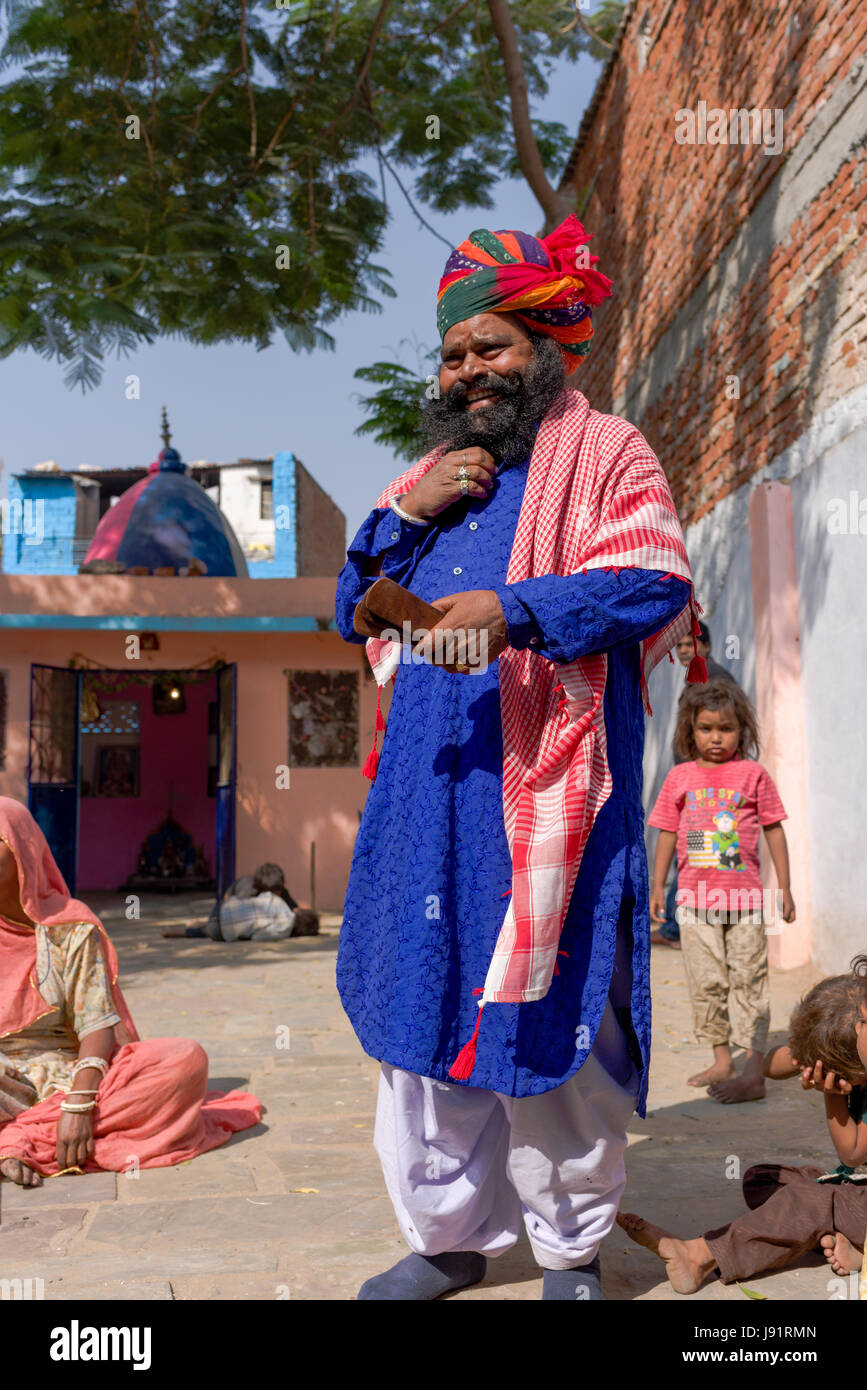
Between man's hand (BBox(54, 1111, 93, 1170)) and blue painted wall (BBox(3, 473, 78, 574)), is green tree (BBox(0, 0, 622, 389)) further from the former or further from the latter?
blue painted wall (BBox(3, 473, 78, 574))

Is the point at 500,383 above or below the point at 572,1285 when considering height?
above

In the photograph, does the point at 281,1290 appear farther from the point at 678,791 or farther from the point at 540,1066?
the point at 678,791

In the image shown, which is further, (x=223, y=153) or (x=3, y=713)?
(x=3, y=713)

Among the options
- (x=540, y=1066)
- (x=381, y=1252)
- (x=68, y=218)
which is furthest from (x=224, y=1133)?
(x=68, y=218)

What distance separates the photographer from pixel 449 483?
2338 millimetres

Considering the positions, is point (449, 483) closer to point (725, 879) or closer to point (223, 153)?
point (725, 879)

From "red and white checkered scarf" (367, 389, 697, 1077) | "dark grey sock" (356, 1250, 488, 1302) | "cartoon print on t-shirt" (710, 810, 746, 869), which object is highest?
"red and white checkered scarf" (367, 389, 697, 1077)

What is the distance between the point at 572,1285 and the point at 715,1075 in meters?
2.32

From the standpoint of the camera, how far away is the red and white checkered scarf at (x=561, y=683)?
205 centimetres

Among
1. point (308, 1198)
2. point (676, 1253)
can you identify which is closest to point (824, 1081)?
point (676, 1253)

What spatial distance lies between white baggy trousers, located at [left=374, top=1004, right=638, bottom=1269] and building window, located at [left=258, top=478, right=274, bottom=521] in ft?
68.9

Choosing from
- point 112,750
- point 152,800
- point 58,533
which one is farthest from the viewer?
point 58,533

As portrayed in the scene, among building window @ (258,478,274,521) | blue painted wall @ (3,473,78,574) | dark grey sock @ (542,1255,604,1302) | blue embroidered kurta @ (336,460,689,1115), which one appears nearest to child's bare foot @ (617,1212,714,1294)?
dark grey sock @ (542,1255,604,1302)

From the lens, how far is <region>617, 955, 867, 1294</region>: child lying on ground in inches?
94.3
